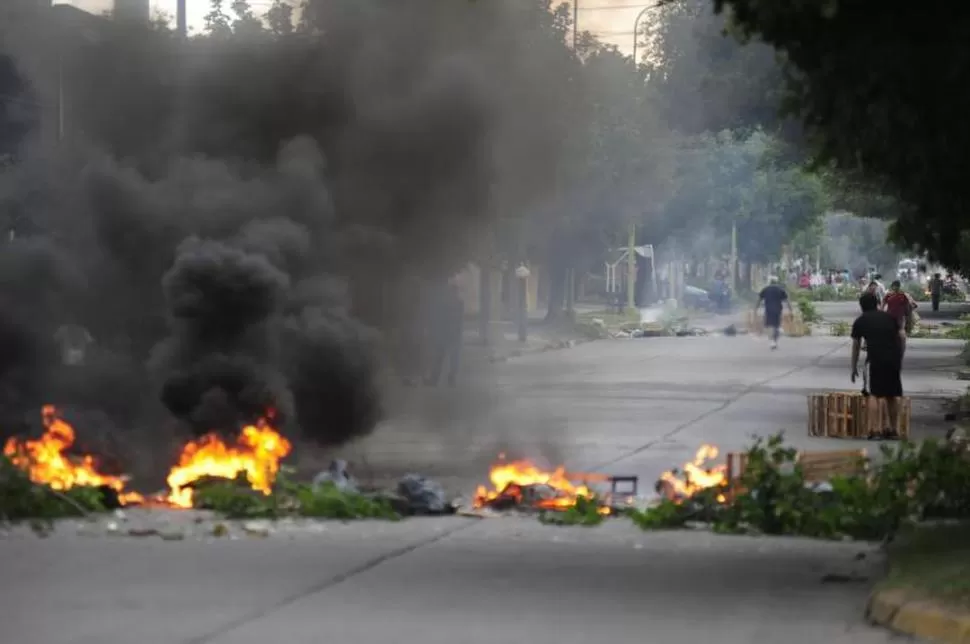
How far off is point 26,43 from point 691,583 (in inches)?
632

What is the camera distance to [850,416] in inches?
834

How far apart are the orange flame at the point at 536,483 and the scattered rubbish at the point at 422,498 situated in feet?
1.25

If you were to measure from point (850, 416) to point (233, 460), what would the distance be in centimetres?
851

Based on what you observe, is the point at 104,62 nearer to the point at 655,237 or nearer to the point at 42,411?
the point at 42,411

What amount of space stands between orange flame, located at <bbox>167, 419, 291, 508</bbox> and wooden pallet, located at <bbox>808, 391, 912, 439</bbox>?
7.26 m

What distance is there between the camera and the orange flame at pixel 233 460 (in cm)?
1407

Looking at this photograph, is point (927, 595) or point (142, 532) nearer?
point (927, 595)

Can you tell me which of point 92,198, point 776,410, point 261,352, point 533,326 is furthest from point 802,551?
point 533,326

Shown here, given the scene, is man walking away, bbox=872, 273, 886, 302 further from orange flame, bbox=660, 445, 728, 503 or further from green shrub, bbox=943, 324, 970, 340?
orange flame, bbox=660, 445, 728, 503

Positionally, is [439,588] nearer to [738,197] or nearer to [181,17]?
[181,17]

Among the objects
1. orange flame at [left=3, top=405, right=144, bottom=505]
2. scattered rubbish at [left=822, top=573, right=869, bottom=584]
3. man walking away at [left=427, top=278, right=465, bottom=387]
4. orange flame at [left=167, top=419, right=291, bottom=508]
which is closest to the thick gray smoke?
orange flame at [left=167, top=419, right=291, bottom=508]

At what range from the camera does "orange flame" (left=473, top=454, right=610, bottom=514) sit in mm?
13781

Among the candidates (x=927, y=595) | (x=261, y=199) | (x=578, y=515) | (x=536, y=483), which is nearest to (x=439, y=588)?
(x=927, y=595)

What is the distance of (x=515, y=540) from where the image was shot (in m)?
12.2
